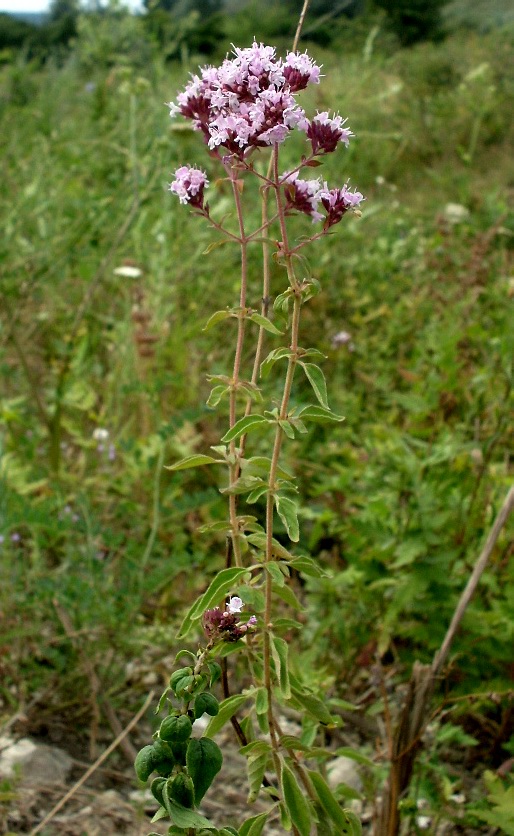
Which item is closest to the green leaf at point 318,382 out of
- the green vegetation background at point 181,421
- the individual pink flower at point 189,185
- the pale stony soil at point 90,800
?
the individual pink flower at point 189,185

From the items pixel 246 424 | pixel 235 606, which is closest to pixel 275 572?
pixel 235 606

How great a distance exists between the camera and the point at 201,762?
82 centimetres

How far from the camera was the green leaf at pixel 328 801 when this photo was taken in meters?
1.07

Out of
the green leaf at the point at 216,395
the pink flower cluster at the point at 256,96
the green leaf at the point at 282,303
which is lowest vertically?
the green leaf at the point at 216,395

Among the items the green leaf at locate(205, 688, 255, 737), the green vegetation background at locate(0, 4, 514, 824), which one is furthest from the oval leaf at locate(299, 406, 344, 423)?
the green vegetation background at locate(0, 4, 514, 824)

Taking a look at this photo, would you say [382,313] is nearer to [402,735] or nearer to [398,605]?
[398,605]

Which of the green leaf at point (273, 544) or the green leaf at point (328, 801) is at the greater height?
the green leaf at point (273, 544)

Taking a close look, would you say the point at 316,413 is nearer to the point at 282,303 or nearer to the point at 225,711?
the point at 282,303

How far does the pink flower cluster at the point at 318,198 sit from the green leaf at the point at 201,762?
548 millimetres

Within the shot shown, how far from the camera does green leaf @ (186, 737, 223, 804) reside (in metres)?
0.82

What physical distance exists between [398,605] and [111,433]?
114cm

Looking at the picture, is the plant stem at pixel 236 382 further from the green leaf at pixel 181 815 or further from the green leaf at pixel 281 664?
the green leaf at pixel 181 815

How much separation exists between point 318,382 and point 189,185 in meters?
0.28

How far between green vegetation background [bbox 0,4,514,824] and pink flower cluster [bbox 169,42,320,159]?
819mm
